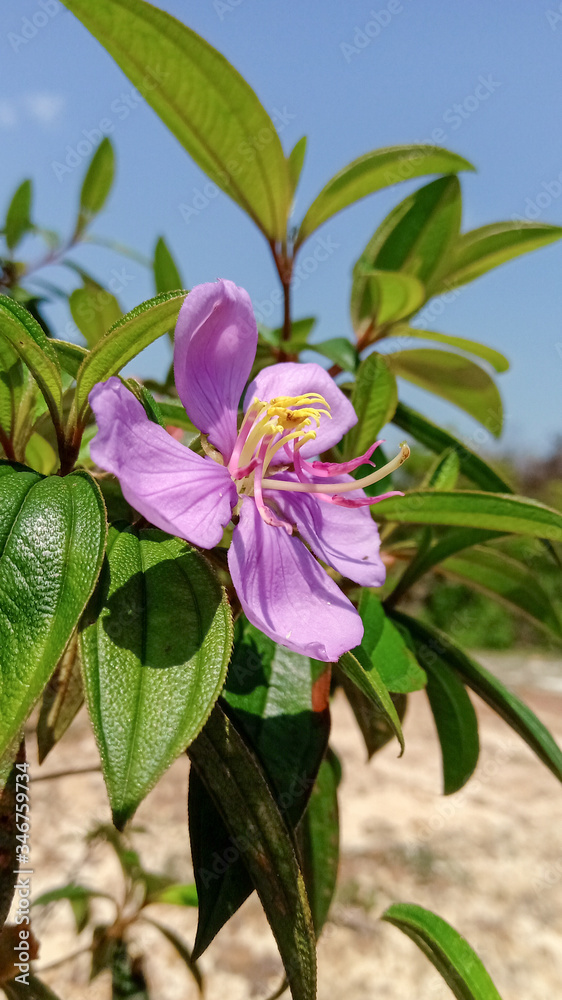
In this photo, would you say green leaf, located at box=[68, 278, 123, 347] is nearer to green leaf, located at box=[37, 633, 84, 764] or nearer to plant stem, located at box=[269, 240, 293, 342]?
plant stem, located at box=[269, 240, 293, 342]

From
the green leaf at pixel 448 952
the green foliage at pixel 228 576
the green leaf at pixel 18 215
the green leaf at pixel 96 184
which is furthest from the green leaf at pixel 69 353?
the green leaf at pixel 96 184

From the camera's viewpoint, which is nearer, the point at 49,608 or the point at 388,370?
the point at 49,608

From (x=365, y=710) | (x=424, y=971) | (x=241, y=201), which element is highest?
(x=241, y=201)

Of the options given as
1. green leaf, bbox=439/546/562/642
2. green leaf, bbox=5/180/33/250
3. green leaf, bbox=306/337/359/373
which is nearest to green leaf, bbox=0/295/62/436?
green leaf, bbox=306/337/359/373

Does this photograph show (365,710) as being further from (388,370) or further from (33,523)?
(33,523)

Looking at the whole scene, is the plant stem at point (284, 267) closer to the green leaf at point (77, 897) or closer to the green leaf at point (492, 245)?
the green leaf at point (492, 245)

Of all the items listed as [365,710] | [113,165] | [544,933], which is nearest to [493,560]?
[365,710]

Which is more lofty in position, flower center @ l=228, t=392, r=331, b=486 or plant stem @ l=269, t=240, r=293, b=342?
plant stem @ l=269, t=240, r=293, b=342
